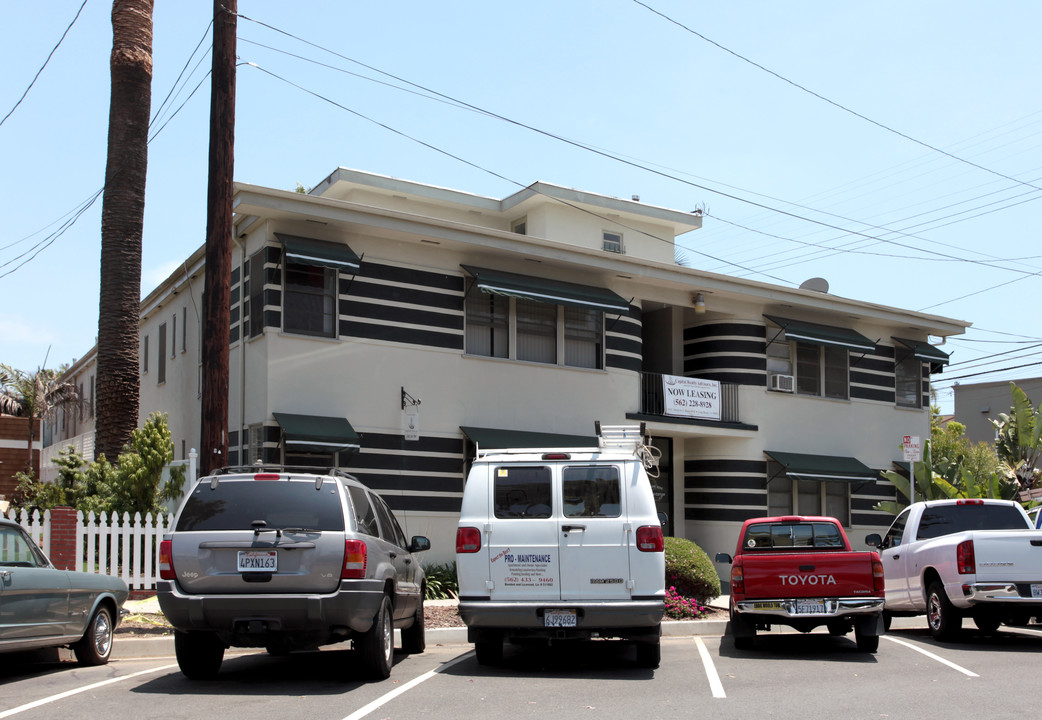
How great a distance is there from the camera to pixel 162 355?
25.6 m

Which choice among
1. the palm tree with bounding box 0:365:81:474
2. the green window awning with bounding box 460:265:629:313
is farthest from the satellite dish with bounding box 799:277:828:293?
the palm tree with bounding box 0:365:81:474

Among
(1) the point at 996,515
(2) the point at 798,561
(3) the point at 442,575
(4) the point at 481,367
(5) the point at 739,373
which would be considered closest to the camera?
(2) the point at 798,561

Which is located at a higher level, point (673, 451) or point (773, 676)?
point (673, 451)

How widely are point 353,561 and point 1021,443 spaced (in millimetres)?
22897

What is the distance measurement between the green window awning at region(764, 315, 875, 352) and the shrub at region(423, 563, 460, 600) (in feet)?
34.2

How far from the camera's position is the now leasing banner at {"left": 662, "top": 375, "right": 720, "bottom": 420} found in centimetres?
2356

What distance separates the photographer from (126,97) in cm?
1941

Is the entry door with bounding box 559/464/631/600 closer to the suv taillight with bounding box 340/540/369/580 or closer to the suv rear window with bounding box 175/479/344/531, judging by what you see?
the suv taillight with bounding box 340/540/369/580

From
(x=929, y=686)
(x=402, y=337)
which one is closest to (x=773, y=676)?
(x=929, y=686)

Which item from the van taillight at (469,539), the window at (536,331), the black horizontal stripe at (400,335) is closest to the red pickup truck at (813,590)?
the van taillight at (469,539)

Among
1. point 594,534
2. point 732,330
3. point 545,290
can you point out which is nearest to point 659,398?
point 732,330

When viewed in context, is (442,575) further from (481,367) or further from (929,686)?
(929,686)

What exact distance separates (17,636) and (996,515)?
12066 millimetres

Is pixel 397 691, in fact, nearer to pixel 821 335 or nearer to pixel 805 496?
pixel 821 335
